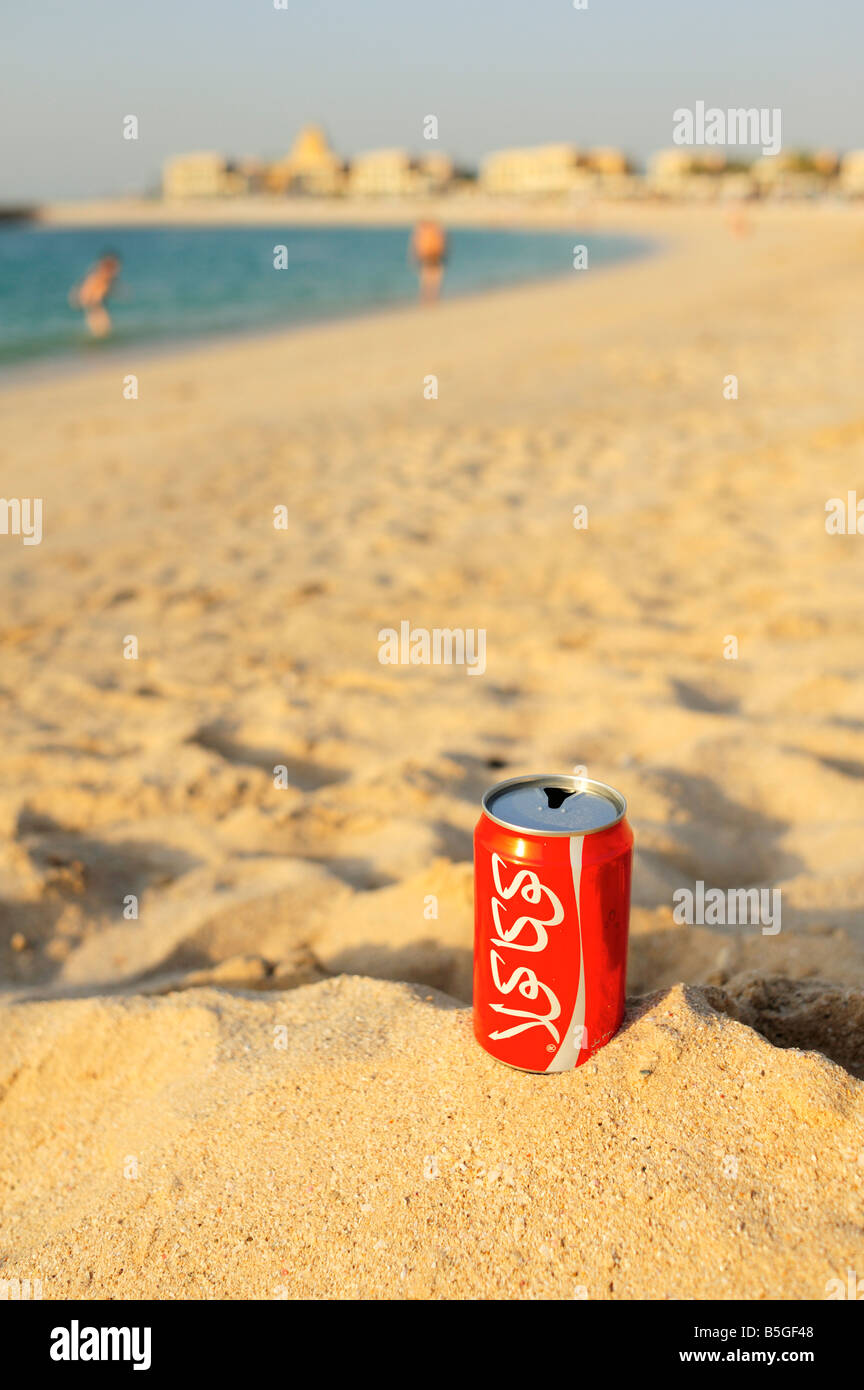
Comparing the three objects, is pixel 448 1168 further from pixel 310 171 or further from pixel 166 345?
pixel 310 171

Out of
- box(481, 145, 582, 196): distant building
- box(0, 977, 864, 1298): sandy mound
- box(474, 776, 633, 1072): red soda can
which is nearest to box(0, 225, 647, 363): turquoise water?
box(0, 977, 864, 1298): sandy mound

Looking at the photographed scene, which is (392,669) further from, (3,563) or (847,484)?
(847,484)

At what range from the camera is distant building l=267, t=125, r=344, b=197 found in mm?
136250

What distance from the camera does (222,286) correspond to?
2294 cm

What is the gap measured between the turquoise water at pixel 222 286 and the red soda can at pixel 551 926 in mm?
12943

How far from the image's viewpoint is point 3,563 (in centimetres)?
489

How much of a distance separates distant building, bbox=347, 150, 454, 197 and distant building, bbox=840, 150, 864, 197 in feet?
166

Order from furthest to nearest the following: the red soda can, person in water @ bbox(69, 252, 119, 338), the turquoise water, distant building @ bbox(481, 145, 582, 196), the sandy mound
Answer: distant building @ bbox(481, 145, 582, 196)
the turquoise water
person in water @ bbox(69, 252, 119, 338)
the red soda can
the sandy mound

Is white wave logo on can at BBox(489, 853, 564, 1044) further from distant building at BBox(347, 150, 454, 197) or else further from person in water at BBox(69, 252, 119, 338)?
distant building at BBox(347, 150, 454, 197)

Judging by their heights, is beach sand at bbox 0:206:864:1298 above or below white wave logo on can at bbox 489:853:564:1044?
below

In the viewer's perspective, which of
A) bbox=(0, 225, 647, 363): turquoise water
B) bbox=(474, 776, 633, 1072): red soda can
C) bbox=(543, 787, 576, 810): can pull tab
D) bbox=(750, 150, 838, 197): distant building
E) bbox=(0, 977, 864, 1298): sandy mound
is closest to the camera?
bbox=(0, 977, 864, 1298): sandy mound

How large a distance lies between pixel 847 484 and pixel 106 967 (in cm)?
447

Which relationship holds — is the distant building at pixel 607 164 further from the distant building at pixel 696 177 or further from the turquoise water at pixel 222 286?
the turquoise water at pixel 222 286

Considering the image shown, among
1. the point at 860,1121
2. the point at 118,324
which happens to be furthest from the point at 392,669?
the point at 118,324
